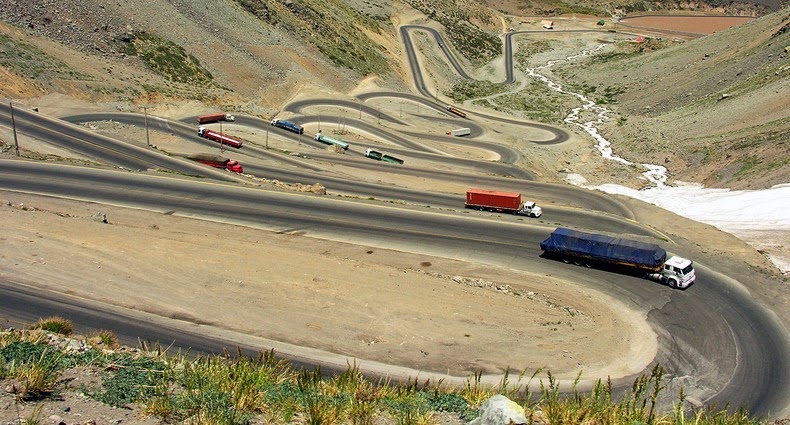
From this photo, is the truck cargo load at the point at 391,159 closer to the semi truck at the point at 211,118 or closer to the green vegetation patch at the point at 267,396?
the semi truck at the point at 211,118

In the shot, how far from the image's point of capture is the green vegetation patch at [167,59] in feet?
333

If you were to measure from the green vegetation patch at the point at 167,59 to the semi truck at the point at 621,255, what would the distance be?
241ft

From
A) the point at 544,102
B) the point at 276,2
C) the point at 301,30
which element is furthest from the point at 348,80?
the point at 544,102

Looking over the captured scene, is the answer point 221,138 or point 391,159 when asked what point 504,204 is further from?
point 221,138

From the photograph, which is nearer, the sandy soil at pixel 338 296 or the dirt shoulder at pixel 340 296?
the sandy soil at pixel 338 296

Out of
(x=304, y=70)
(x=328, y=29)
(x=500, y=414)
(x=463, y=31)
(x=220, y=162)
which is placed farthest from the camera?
(x=463, y=31)

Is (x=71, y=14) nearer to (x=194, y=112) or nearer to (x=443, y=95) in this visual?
(x=194, y=112)

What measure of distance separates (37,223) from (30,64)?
53685 millimetres

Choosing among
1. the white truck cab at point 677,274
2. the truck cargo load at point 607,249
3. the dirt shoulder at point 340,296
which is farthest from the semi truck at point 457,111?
the white truck cab at point 677,274

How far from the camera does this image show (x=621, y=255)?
43.3 metres

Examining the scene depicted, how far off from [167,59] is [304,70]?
24110 millimetres

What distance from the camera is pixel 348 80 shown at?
125000 mm

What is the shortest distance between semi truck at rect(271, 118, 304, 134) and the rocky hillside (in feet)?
24.2

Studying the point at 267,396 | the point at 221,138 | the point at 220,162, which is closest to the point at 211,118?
the point at 221,138
